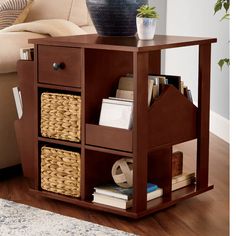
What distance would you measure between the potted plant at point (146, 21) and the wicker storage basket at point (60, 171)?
492 millimetres

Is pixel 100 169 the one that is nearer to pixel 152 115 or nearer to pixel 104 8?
pixel 152 115

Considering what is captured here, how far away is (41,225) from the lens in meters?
2.04

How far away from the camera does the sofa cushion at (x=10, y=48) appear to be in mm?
2436

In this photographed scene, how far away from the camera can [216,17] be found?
320cm

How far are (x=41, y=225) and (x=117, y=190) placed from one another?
0.29 metres

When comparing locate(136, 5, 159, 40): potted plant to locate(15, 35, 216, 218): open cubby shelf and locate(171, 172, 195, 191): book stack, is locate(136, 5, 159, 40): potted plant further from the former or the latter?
locate(171, 172, 195, 191): book stack

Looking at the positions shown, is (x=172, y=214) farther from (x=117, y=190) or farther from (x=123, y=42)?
(x=123, y=42)

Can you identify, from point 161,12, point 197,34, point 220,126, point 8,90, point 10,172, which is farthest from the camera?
point 161,12

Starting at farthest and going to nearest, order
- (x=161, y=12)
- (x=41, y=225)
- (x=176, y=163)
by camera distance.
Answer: (x=161, y=12) → (x=176, y=163) → (x=41, y=225)

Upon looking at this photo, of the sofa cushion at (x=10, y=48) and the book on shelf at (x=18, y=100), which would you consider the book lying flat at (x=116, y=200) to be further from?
the sofa cushion at (x=10, y=48)

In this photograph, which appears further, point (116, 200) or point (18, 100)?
point (18, 100)

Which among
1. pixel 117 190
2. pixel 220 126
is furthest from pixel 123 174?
pixel 220 126

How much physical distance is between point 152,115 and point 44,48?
472mm
